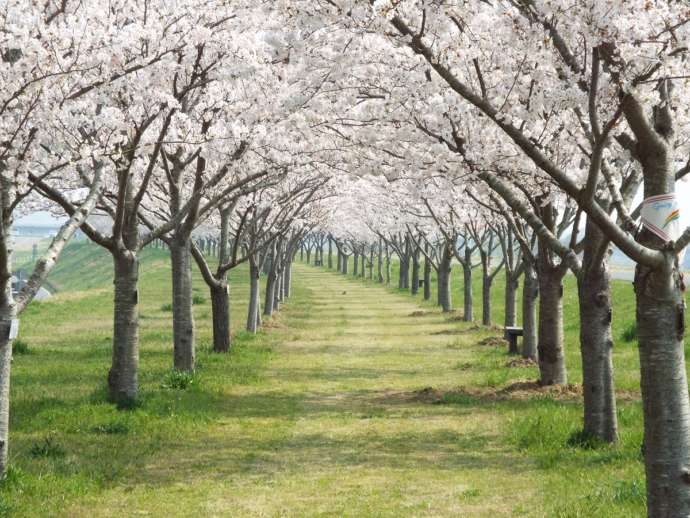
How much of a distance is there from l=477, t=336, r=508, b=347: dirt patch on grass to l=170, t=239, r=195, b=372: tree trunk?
426 inches

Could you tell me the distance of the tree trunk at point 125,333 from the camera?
15.2 m

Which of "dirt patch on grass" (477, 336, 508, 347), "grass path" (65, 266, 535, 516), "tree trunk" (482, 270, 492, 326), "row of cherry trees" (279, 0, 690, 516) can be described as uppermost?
"row of cherry trees" (279, 0, 690, 516)

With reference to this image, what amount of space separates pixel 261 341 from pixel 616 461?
58.6ft

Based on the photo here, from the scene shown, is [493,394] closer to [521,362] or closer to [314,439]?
[521,362]

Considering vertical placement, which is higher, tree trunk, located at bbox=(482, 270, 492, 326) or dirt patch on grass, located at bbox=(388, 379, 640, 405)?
tree trunk, located at bbox=(482, 270, 492, 326)

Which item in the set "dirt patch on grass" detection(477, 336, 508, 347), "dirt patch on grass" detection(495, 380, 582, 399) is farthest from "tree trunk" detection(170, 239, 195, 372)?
"dirt patch on grass" detection(477, 336, 508, 347)

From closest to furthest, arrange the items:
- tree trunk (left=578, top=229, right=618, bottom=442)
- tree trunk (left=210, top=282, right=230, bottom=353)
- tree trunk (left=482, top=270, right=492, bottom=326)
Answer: tree trunk (left=578, top=229, right=618, bottom=442) < tree trunk (left=210, top=282, right=230, bottom=353) < tree trunk (left=482, top=270, right=492, bottom=326)

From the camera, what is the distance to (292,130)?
17141 millimetres

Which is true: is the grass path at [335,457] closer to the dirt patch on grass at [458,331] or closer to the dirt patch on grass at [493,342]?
the dirt patch on grass at [493,342]

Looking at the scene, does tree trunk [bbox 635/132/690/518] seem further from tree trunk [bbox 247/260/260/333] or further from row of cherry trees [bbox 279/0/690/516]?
tree trunk [bbox 247/260/260/333]

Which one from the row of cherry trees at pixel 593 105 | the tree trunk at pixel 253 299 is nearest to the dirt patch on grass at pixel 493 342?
the tree trunk at pixel 253 299

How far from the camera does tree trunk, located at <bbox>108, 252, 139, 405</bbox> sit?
15.2 metres

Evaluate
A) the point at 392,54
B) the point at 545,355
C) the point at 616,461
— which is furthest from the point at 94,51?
the point at 545,355

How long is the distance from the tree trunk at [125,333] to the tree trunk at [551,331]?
819cm
